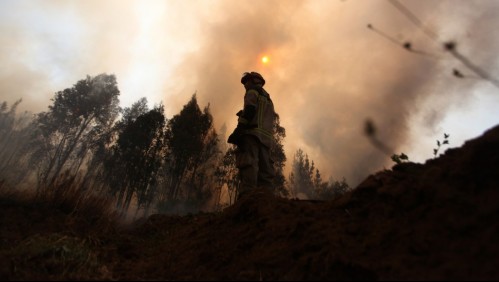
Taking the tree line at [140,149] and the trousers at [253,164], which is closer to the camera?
the trousers at [253,164]

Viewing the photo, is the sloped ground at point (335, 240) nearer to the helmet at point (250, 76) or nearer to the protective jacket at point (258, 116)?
the protective jacket at point (258, 116)

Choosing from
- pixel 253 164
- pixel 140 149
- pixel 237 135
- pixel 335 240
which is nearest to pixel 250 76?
pixel 237 135

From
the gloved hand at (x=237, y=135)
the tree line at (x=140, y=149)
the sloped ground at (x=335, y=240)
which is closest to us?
the sloped ground at (x=335, y=240)

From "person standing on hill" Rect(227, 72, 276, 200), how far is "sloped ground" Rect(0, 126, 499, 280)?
5.51 feet

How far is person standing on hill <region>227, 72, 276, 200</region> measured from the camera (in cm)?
562

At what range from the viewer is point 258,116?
608 centimetres

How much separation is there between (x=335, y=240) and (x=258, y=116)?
12.9 feet

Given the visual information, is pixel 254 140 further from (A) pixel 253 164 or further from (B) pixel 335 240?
(B) pixel 335 240

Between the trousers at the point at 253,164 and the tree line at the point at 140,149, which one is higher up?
the tree line at the point at 140,149

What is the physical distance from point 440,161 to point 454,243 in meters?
1.47

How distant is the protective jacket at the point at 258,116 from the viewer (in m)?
5.88

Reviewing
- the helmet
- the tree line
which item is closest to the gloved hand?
the helmet

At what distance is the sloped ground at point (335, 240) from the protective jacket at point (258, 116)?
87.6 inches

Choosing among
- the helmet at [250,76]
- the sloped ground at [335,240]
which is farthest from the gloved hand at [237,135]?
the sloped ground at [335,240]
